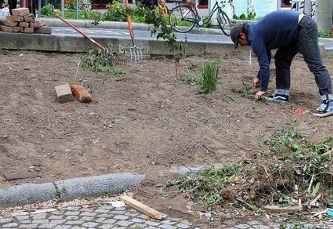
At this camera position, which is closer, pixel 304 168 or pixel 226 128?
pixel 304 168

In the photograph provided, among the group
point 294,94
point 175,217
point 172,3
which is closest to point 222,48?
point 294,94

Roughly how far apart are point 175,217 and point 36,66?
4292 mm

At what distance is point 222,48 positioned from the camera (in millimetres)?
10477

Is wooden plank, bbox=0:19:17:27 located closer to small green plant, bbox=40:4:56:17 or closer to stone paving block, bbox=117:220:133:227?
stone paving block, bbox=117:220:133:227

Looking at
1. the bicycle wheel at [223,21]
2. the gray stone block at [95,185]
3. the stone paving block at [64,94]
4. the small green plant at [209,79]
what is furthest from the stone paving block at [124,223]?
the bicycle wheel at [223,21]

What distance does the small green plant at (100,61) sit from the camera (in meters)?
8.54

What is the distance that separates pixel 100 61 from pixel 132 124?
2311 millimetres

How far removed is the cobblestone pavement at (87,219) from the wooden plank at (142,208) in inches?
1.4

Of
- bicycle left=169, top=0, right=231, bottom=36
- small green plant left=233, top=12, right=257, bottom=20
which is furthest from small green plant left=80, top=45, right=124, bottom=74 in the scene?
small green plant left=233, top=12, right=257, bottom=20

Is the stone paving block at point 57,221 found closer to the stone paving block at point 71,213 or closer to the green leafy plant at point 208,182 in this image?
the stone paving block at point 71,213

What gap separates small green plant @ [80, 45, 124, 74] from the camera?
854 centimetres

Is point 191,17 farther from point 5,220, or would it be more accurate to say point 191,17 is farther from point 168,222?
point 5,220

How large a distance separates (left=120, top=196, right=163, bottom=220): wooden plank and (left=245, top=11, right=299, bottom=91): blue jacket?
3.08 meters

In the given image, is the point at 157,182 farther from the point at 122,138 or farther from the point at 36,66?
the point at 36,66
